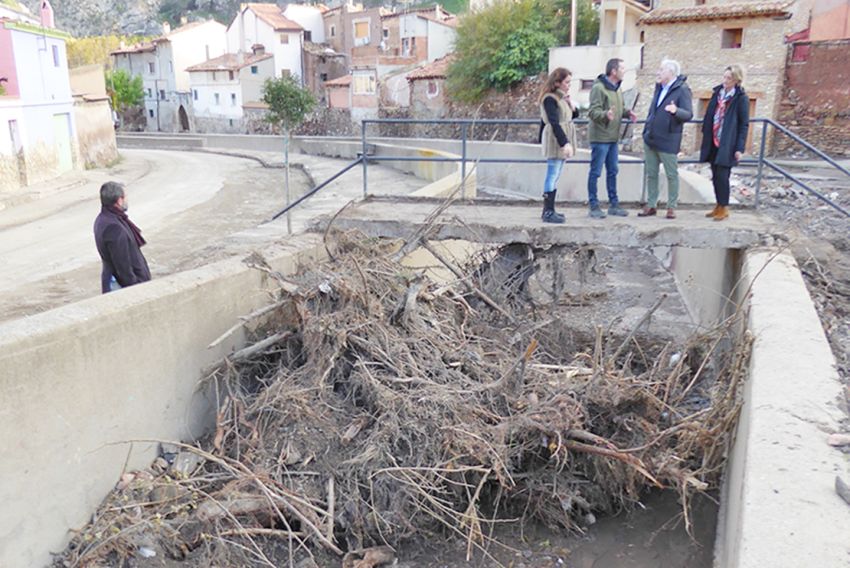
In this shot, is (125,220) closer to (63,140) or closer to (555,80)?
(555,80)

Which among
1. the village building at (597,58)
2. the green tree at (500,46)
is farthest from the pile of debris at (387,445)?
the green tree at (500,46)

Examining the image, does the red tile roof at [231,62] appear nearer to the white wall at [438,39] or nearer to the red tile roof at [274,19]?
the red tile roof at [274,19]

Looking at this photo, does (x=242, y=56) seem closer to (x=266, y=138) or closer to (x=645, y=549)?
(x=266, y=138)

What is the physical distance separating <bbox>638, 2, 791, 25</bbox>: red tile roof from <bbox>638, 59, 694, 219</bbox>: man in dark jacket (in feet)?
67.5

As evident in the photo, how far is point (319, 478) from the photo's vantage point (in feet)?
16.3

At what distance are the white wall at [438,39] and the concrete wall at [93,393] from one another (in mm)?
43073

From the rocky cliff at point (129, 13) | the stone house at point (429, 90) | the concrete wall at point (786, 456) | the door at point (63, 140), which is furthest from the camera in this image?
the rocky cliff at point (129, 13)

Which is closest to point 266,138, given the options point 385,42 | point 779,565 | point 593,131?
point 385,42

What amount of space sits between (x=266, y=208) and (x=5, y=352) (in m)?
13.2

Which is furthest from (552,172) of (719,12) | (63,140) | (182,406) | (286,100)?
(63,140)

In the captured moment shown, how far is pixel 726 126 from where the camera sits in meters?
6.73

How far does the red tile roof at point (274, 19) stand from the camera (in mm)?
52125

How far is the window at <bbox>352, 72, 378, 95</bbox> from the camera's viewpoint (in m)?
43.0

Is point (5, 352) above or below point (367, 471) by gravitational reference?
above
